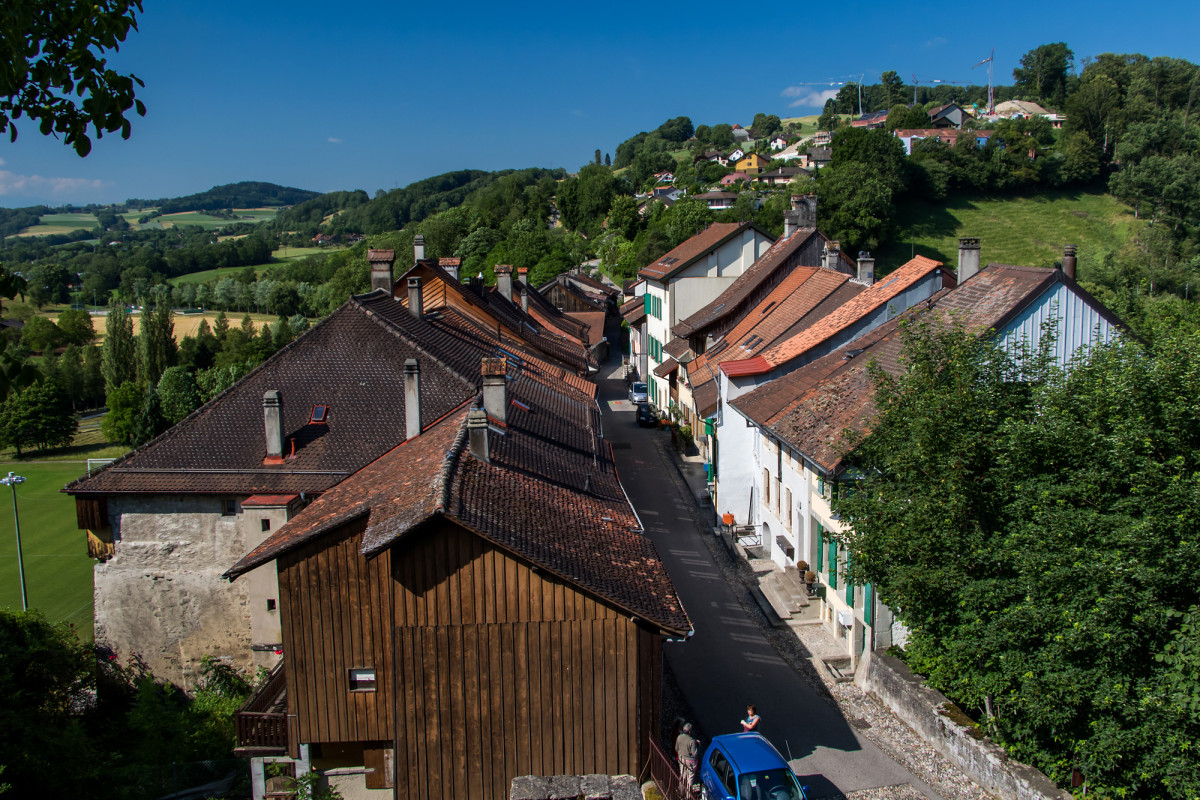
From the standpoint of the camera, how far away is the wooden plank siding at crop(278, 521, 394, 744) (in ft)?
45.9

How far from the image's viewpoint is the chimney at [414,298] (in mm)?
26078

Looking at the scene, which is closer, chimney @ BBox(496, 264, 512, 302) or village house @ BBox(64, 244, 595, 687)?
village house @ BBox(64, 244, 595, 687)

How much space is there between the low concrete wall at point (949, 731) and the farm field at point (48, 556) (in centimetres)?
2157

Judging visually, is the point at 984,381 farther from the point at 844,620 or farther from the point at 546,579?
the point at 546,579

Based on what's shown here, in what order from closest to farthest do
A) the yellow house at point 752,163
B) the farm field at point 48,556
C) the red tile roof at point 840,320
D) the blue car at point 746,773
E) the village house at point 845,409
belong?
the blue car at point 746,773 < the village house at point 845,409 < the red tile roof at point 840,320 < the farm field at point 48,556 < the yellow house at point 752,163

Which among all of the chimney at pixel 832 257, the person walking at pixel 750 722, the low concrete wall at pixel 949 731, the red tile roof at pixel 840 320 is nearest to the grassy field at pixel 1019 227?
the chimney at pixel 832 257

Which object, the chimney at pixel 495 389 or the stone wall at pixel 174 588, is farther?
the stone wall at pixel 174 588

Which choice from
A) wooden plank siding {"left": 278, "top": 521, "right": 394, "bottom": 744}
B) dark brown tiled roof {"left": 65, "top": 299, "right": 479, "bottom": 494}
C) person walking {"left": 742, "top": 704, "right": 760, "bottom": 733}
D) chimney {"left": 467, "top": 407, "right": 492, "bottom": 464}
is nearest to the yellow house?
dark brown tiled roof {"left": 65, "top": 299, "right": 479, "bottom": 494}

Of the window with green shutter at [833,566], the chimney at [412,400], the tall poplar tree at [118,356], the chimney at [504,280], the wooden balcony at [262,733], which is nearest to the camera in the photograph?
the wooden balcony at [262,733]

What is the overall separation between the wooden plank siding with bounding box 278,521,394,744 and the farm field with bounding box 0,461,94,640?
14.0 m

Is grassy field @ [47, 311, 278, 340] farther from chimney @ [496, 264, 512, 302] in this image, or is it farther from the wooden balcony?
the wooden balcony

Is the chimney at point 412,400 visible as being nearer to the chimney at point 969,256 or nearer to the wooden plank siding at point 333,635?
the wooden plank siding at point 333,635

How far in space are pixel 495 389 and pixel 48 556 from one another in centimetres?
3160

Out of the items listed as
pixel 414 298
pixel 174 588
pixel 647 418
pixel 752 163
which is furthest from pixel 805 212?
pixel 752 163
